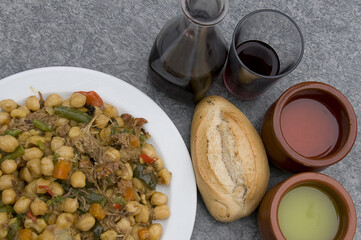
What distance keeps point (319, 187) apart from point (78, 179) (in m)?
0.79

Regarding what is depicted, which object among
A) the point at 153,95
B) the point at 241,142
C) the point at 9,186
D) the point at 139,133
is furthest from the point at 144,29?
the point at 9,186

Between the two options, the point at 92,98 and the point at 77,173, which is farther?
the point at 92,98

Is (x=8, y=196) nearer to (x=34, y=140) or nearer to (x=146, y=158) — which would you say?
(x=34, y=140)

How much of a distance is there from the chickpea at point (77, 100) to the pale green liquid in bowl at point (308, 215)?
2.42ft

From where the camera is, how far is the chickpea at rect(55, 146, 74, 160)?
142cm

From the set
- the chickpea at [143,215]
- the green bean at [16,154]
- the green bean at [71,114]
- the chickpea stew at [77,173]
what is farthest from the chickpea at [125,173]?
the green bean at [16,154]

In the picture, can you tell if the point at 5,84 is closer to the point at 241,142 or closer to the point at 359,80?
the point at 241,142

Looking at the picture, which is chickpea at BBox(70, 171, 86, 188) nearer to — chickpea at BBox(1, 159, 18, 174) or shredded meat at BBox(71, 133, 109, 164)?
shredded meat at BBox(71, 133, 109, 164)

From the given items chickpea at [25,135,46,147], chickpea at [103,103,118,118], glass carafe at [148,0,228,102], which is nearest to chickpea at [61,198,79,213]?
chickpea at [25,135,46,147]

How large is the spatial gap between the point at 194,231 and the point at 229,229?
0.13 metres

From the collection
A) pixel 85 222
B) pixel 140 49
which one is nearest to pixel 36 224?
pixel 85 222

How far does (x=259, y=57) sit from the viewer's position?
5.46 feet

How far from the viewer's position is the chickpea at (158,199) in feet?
4.93

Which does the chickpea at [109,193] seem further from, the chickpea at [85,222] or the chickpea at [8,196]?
the chickpea at [8,196]
